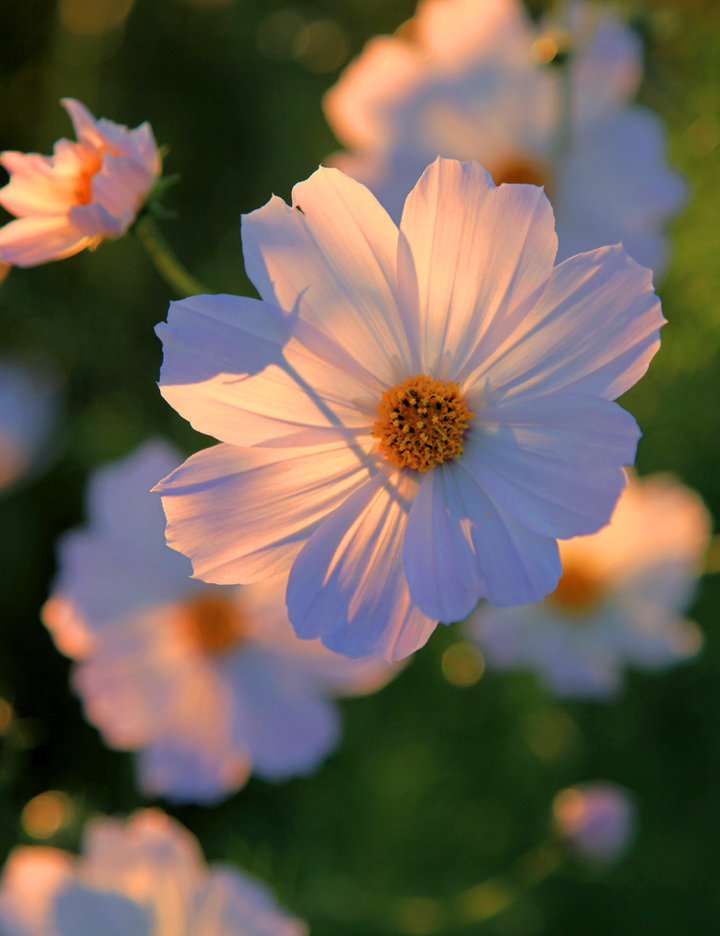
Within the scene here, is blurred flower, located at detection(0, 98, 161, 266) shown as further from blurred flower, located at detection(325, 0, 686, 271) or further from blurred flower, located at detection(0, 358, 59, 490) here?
blurred flower, located at detection(0, 358, 59, 490)

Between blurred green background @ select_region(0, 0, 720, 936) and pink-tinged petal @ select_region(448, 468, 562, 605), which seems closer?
pink-tinged petal @ select_region(448, 468, 562, 605)

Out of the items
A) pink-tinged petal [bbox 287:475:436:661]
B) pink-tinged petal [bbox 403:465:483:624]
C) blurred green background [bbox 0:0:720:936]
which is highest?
pink-tinged petal [bbox 403:465:483:624]

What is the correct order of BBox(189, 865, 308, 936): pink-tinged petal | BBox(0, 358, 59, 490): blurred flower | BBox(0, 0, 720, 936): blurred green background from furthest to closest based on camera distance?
BBox(0, 358, 59, 490): blurred flower → BBox(0, 0, 720, 936): blurred green background → BBox(189, 865, 308, 936): pink-tinged petal

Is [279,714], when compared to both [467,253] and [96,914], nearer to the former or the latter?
[96,914]

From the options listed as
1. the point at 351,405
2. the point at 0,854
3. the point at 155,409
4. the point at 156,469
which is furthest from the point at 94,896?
the point at 155,409

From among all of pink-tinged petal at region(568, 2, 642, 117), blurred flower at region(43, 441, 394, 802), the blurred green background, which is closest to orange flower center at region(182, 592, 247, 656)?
blurred flower at region(43, 441, 394, 802)

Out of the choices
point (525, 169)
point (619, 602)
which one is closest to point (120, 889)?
point (619, 602)

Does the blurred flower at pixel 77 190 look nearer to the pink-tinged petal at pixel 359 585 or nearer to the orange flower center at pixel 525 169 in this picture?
the pink-tinged petal at pixel 359 585

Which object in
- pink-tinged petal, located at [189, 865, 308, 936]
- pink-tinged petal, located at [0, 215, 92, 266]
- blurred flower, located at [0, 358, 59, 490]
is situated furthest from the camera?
blurred flower, located at [0, 358, 59, 490]
